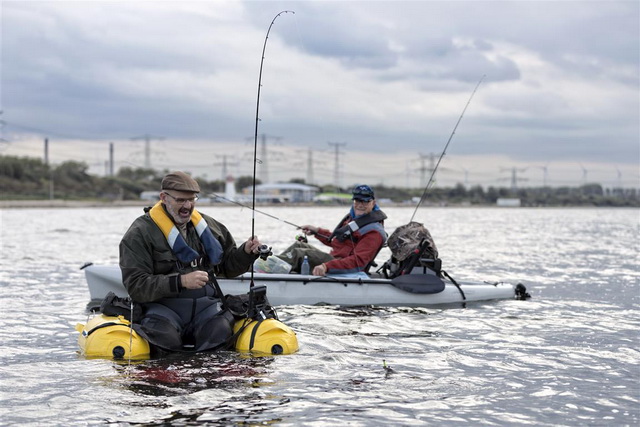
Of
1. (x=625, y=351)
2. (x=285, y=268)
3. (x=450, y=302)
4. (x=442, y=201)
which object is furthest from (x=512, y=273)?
→ (x=442, y=201)

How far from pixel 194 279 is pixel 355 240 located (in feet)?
17.8

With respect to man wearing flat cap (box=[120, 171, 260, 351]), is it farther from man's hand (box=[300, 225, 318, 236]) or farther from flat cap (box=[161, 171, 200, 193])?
man's hand (box=[300, 225, 318, 236])

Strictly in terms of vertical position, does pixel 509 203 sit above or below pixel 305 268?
above

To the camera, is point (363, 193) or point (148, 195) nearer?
point (363, 193)

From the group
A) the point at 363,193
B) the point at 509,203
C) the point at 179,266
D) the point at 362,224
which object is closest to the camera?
the point at 179,266

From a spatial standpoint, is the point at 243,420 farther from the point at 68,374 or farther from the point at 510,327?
the point at 510,327

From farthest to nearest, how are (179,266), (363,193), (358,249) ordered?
1. (358,249)
2. (363,193)
3. (179,266)

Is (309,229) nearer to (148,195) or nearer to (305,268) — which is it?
(305,268)

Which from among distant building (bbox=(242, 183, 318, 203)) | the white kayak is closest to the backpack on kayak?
the white kayak

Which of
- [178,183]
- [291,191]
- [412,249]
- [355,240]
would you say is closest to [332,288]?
[355,240]

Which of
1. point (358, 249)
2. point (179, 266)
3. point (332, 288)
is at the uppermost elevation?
point (179, 266)

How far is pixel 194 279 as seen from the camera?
22.0ft

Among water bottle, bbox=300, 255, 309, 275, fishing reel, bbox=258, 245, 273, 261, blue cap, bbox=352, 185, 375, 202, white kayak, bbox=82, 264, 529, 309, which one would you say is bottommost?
white kayak, bbox=82, 264, 529, 309

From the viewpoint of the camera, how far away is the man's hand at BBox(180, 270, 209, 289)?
6.70 meters
